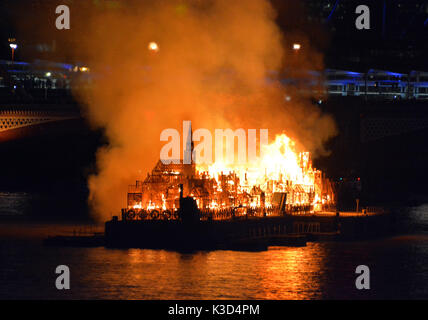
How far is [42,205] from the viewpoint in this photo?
4692 inches

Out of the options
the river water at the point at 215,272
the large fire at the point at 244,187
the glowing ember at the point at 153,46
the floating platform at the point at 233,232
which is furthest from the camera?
the glowing ember at the point at 153,46

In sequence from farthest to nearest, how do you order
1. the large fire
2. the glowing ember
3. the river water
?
the glowing ember < the large fire < the river water

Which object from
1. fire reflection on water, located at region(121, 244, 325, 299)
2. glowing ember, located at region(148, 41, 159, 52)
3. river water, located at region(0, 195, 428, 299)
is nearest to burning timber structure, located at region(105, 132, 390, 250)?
river water, located at region(0, 195, 428, 299)

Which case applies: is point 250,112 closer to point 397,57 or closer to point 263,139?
point 263,139

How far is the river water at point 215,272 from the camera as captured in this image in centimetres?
6056

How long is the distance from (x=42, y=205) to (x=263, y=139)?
106 ft

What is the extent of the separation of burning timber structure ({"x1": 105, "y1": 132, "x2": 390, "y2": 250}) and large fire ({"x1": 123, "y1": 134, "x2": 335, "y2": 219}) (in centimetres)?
7

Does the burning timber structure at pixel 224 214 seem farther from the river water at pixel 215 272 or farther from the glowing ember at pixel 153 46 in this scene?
the glowing ember at pixel 153 46

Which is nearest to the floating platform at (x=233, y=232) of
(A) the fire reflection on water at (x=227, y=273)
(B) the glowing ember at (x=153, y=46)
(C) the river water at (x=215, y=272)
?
(C) the river water at (x=215, y=272)

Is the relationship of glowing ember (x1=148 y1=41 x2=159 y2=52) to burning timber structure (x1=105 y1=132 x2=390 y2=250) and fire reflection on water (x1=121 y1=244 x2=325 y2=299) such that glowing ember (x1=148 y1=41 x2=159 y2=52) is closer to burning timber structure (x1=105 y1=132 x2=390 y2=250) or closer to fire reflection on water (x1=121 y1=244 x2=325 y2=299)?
burning timber structure (x1=105 y1=132 x2=390 y2=250)

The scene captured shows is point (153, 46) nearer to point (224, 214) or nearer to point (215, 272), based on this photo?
point (224, 214)

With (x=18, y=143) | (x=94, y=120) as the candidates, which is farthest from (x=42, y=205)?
→ (x=94, y=120)

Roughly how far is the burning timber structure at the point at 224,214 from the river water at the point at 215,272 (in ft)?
4.63

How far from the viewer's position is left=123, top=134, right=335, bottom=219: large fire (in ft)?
257
